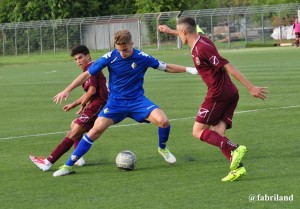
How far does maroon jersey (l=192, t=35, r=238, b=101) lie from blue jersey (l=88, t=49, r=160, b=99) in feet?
3.39

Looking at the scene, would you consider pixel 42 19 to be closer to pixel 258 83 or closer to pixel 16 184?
pixel 258 83

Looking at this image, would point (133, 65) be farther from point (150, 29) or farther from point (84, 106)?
point (150, 29)

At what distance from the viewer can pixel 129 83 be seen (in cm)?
1013

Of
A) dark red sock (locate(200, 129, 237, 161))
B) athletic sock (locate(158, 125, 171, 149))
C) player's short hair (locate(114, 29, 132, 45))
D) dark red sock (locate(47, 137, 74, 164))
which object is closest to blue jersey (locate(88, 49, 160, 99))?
player's short hair (locate(114, 29, 132, 45))

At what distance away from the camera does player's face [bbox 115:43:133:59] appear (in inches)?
388

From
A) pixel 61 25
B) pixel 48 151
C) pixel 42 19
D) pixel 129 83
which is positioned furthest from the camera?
pixel 42 19

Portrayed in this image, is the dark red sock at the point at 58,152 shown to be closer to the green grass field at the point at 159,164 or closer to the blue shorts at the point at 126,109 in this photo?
the green grass field at the point at 159,164

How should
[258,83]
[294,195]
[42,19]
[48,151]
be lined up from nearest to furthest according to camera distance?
[294,195] → [48,151] → [258,83] → [42,19]

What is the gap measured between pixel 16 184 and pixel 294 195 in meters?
3.41

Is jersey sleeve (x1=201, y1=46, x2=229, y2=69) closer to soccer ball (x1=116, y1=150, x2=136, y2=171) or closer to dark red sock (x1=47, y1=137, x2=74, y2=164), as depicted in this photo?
soccer ball (x1=116, y1=150, x2=136, y2=171)

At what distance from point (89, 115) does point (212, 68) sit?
7.01ft

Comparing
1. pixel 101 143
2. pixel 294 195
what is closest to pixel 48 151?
pixel 101 143

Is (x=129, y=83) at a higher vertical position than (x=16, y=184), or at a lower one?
higher

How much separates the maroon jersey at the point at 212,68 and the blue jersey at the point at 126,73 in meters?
1.03
